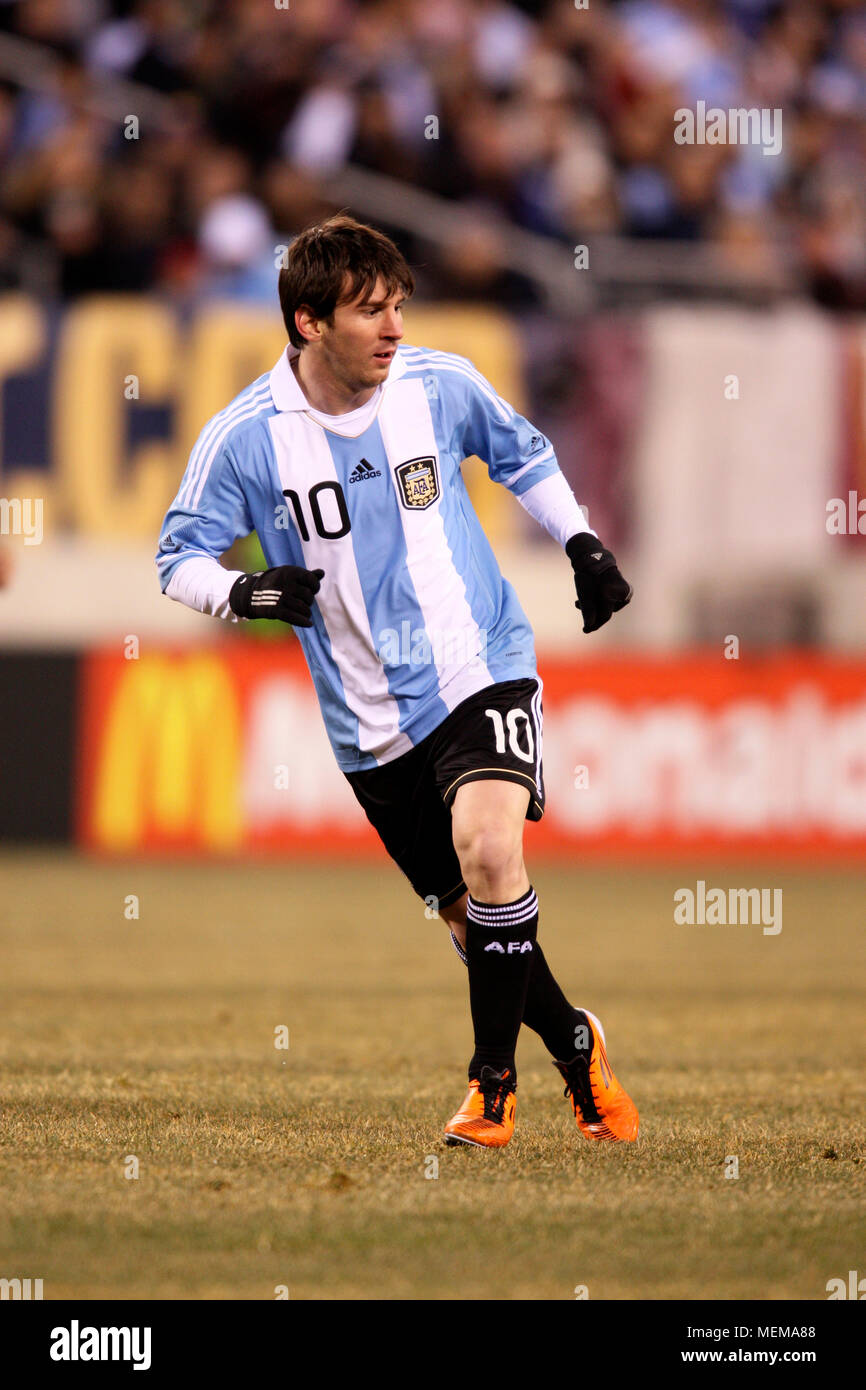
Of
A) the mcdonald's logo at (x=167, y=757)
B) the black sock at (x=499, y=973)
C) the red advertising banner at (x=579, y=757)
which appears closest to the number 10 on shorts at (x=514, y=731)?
the black sock at (x=499, y=973)

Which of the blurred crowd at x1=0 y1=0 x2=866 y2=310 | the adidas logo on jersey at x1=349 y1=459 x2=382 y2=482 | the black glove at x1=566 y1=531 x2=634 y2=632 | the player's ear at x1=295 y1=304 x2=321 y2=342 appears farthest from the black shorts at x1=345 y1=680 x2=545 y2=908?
the blurred crowd at x1=0 y1=0 x2=866 y2=310

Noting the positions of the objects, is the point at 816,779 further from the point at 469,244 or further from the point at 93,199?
the point at 93,199

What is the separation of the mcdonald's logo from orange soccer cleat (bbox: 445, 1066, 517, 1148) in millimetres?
9635

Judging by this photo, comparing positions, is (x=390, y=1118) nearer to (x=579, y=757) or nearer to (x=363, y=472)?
(x=363, y=472)

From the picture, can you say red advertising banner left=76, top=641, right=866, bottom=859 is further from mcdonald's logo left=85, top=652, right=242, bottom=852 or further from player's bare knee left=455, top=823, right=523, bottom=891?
player's bare knee left=455, top=823, right=523, bottom=891

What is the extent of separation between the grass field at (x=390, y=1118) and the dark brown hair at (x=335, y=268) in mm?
2061

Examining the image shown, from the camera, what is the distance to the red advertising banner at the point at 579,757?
47.7 ft

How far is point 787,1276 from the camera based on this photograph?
374 cm

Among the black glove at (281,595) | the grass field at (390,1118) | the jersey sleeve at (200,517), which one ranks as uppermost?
the jersey sleeve at (200,517)

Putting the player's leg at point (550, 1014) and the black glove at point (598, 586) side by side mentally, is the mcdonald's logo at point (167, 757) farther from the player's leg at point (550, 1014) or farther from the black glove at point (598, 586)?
the black glove at point (598, 586)

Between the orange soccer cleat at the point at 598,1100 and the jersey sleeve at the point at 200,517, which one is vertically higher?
the jersey sleeve at the point at 200,517

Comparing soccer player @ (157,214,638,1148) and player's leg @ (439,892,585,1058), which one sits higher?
soccer player @ (157,214,638,1148)

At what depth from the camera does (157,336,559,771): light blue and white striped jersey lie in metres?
5.09
